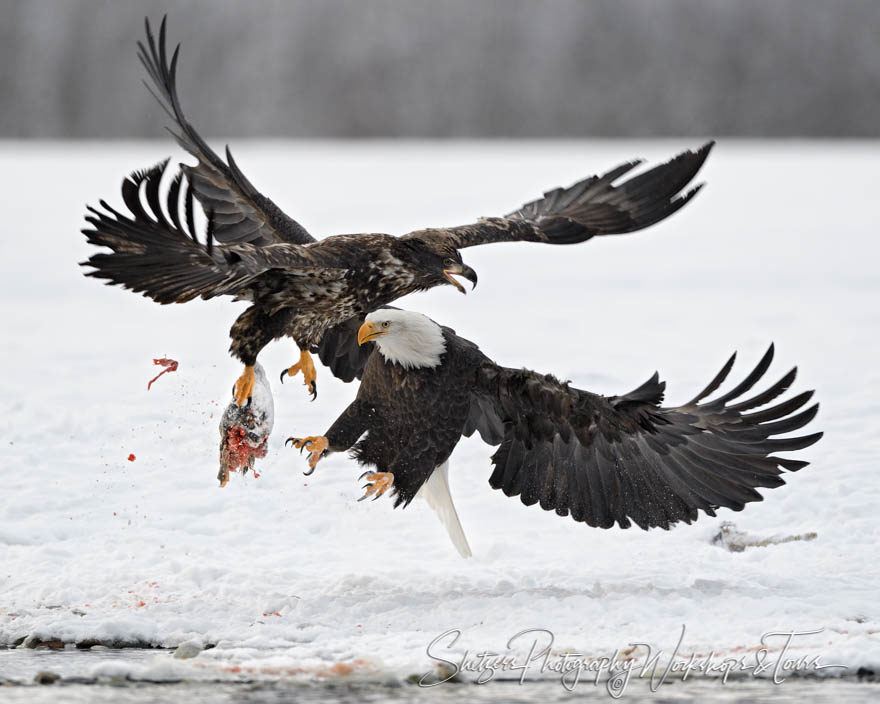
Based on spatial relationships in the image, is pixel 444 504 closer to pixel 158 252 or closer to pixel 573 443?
pixel 573 443

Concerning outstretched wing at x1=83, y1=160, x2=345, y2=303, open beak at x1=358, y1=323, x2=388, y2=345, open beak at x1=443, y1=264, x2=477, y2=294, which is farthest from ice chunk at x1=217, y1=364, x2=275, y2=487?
open beak at x1=443, y1=264, x2=477, y2=294

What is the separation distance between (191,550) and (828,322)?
5121mm

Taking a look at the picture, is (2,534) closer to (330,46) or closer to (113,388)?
(113,388)

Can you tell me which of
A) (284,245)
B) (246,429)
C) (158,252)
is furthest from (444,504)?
(158,252)

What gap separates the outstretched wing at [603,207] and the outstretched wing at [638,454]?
2.93 feet

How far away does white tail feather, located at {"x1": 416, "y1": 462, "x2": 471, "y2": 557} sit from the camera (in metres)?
4.83

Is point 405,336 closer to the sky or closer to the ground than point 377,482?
closer to the sky

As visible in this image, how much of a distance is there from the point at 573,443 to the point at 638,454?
0.24 metres

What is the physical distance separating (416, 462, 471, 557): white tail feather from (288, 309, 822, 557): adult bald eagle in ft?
0.61

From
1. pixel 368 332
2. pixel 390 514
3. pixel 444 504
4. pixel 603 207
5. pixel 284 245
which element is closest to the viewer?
pixel 284 245

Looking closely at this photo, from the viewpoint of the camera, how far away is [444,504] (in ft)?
16.0

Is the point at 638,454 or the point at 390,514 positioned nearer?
the point at 638,454

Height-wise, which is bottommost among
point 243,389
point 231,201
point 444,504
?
point 444,504

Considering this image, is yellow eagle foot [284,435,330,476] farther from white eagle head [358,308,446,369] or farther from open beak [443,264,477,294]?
open beak [443,264,477,294]
